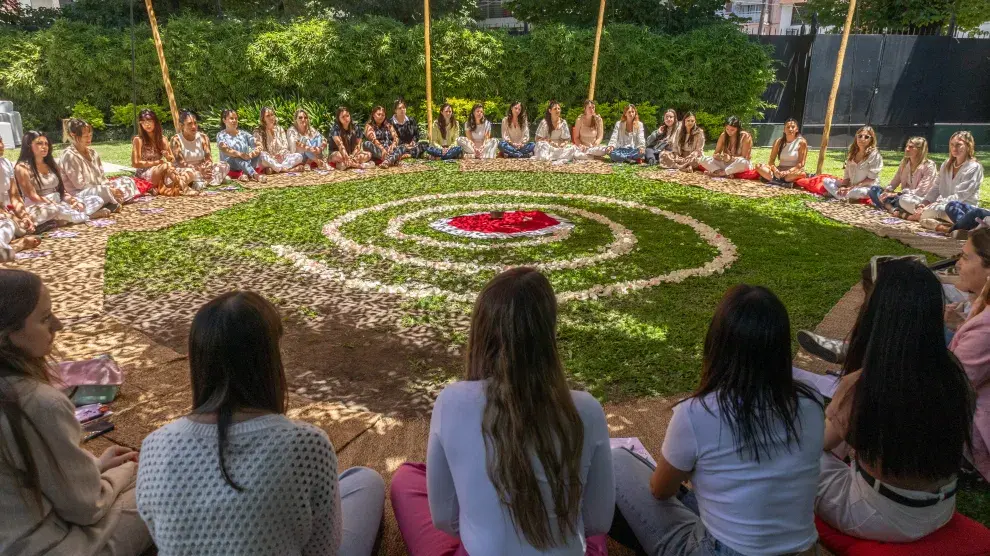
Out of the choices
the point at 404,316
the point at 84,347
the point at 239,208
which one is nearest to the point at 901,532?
the point at 404,316

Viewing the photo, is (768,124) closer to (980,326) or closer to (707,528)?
(980,326)

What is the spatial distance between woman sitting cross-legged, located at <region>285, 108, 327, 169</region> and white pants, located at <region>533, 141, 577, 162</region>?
4.33 metres

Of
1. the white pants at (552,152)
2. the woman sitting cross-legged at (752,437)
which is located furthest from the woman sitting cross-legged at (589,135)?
the woman sitting cross-legged at (752,437)

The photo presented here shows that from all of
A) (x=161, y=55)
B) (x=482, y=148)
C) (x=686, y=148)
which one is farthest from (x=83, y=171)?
(x=686, y=148)

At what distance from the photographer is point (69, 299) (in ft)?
18.8

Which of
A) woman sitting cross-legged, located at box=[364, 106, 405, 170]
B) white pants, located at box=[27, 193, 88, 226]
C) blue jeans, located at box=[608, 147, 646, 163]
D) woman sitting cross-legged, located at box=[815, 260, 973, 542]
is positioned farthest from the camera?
blue jeans, located at box=[608, 147, 646, 163]

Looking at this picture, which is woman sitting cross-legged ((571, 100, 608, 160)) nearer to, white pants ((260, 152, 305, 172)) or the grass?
the grass

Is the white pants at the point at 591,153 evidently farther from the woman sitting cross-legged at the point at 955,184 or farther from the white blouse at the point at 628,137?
the woman sitting cross-legged at the point at 955,184

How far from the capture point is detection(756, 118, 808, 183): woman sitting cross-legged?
10984 mm

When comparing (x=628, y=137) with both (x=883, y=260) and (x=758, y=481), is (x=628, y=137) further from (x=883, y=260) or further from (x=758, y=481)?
(x=758, y=481)

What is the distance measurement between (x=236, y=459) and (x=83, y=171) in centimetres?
849

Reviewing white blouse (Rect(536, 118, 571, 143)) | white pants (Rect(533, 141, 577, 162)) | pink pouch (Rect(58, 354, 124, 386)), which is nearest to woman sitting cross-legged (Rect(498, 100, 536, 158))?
white pants (Rect(533, 141, 577, 162))

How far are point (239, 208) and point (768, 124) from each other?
13.8m

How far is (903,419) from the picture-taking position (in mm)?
2336
